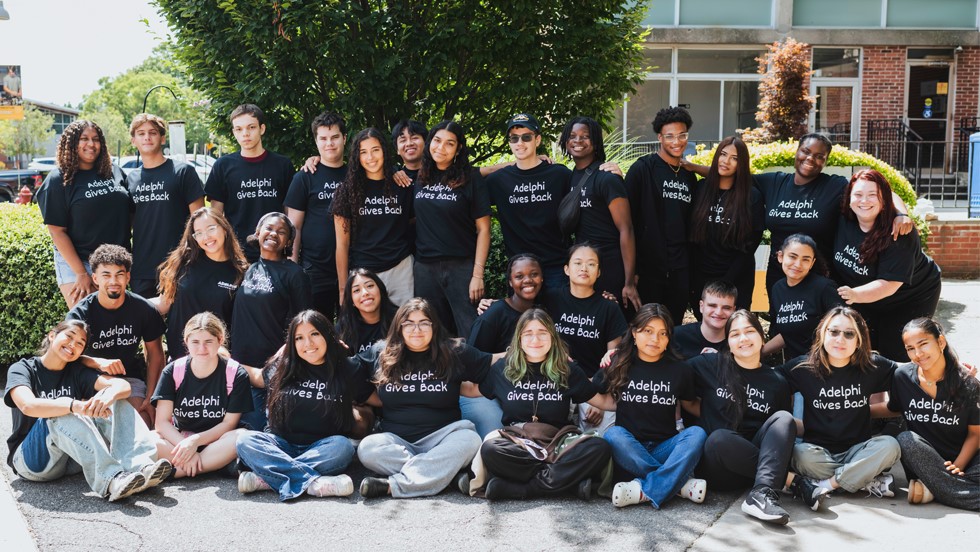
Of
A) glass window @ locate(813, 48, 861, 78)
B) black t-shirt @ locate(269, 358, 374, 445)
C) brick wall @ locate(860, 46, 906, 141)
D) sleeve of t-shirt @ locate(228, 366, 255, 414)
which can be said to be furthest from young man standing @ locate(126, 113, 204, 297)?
brick wall @ locate(860, 46, 906, 141)

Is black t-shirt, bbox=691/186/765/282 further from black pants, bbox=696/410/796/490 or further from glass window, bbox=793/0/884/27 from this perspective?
glass window, bbox=793/0/884/27

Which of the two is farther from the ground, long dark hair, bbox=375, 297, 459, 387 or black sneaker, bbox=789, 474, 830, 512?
long dark hair, bbox=375, 297, 459, 387

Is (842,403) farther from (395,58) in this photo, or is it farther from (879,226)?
(395,58)

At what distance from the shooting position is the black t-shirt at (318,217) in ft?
19.9

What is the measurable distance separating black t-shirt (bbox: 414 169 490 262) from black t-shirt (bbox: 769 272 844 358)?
1948 millimetres

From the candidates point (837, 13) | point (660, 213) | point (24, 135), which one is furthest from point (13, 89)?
point (24, 135)

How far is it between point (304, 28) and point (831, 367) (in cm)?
424

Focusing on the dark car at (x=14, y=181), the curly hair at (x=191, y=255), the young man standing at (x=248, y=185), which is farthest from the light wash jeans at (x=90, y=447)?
the dark car at (x=14, y=181)

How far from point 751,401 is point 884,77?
15911 millimetres

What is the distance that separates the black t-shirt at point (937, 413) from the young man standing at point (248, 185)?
416 centimetres

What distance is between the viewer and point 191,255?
5777mm

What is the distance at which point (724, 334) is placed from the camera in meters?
5.32

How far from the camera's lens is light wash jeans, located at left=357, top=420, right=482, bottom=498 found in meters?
4.83

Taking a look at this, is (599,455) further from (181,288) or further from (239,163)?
(239,163)
